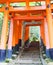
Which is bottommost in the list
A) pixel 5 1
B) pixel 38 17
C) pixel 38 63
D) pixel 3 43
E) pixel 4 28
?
pixel 38 63

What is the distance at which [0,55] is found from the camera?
36.7ft

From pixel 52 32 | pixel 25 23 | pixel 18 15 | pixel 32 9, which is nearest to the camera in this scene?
pixel 52 32

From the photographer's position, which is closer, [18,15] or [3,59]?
[3,59]

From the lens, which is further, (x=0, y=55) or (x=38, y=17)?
(x=38, y=17)

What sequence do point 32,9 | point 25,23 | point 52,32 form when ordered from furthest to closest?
point 25,23, point 32,9, point 52,32

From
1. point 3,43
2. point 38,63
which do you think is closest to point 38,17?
point 3,43

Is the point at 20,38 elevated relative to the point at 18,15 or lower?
lower

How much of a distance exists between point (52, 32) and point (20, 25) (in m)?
7.87

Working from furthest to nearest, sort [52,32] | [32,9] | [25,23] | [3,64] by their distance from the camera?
[25,23] < [32,9] < [52,32] < [3,64]

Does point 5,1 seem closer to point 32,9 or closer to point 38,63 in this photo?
point 32,9

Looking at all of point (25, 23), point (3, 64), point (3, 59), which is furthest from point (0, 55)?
point (25, 23)

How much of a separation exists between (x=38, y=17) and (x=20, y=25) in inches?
183

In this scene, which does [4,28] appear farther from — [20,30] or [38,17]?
[20,30]

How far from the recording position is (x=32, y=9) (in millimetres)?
11844
